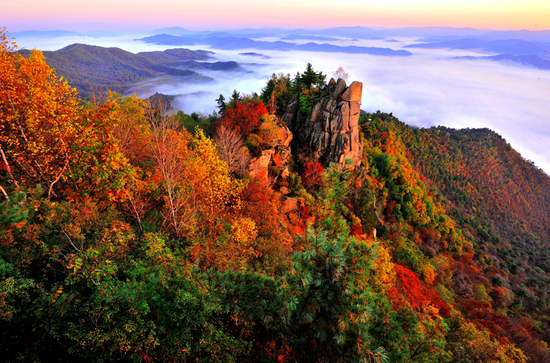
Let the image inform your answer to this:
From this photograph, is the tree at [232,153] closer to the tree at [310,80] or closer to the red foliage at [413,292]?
the red foliage at [413,292]

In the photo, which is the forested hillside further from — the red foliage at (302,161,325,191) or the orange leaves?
the red foliage at (302,161,325,191)

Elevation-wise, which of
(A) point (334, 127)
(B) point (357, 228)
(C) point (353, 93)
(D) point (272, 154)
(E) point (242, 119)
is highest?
(C) point (353, 93)

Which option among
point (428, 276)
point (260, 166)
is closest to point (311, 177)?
point (260, 166)

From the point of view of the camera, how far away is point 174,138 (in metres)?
21.2

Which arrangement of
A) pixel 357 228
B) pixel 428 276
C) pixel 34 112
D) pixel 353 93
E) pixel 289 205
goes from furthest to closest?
pixel 353 93
pixel 428 276
pixel 357 228
pixel 289 205
pixel 34 112

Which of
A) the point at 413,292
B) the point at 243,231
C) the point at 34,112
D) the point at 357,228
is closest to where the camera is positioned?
the point at 34,112

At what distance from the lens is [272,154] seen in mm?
35281

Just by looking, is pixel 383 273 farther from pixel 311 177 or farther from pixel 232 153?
pixel 311 177

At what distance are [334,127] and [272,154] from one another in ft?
64.2

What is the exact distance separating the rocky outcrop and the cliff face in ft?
30.9

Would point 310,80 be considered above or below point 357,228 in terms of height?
above

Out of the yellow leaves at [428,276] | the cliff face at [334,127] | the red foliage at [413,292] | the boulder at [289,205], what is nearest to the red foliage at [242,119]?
the boulder at [289,205]

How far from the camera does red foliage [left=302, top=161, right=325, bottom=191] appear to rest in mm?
40031

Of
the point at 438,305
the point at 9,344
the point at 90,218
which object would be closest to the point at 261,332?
the point at 9,344
